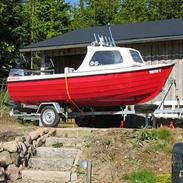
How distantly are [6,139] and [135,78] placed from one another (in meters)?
3.85

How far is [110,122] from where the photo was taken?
16797 millimetres

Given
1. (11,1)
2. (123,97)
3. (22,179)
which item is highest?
(11,1)

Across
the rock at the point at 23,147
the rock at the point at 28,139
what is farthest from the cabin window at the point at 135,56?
the rock at the point at 23,147

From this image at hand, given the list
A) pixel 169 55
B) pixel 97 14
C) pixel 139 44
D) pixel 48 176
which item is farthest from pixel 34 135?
pixel 97 14

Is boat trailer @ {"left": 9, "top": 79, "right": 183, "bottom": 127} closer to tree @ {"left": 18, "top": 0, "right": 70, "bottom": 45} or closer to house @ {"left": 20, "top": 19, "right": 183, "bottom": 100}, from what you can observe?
house @ {"left": 20, "top": 19, "right": 183, "bottom": 100}

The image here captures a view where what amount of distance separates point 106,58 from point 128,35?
3.46m

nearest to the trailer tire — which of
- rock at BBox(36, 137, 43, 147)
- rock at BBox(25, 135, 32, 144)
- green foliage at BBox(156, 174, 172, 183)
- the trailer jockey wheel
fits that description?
the trailer jockey wheel

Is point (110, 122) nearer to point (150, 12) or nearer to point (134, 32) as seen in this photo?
point (134, 32)

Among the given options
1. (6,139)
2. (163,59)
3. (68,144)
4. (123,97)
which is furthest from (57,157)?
(163,59)

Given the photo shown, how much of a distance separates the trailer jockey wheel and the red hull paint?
28cm

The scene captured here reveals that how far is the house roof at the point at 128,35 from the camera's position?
17.0 meters

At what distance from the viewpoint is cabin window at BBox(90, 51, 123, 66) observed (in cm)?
1500

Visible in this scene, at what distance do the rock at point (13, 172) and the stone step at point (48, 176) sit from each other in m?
0.14

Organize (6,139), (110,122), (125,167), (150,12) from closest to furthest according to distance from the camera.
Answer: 1. (125,167)
2. (6,139)
3. (110,122)
4. (150,12)
